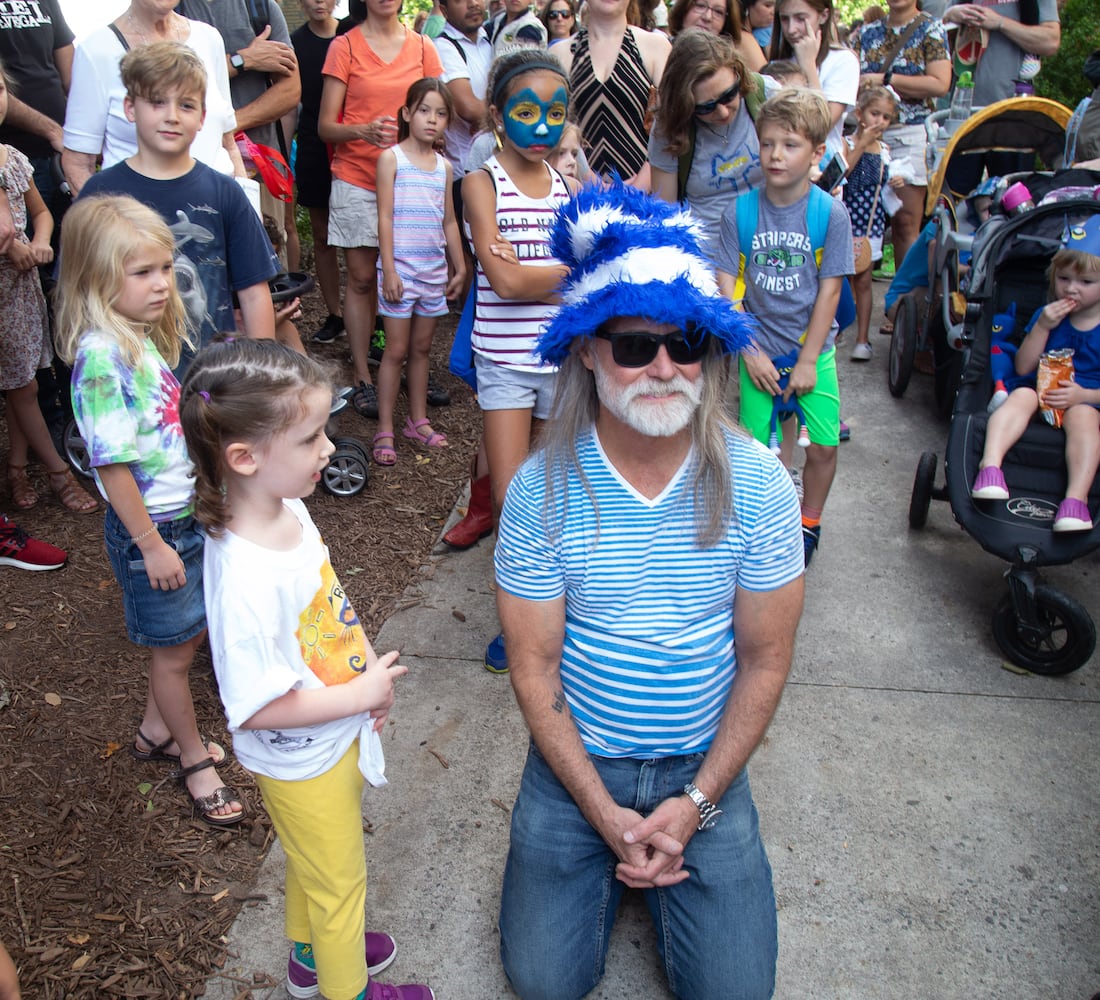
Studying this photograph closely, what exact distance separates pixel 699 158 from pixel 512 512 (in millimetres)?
2463

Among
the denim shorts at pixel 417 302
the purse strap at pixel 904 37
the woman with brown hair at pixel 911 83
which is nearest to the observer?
the denim shorts at pixel 417 302

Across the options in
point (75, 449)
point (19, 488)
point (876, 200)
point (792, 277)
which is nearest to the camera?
point (792, 277)

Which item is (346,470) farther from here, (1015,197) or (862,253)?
(1015,197)

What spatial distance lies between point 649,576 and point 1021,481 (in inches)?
81.3

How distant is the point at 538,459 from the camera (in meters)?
2.21

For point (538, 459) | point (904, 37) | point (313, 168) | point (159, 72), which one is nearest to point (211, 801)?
point (538, 459)

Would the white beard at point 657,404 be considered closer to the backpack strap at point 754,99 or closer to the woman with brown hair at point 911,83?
the backpack strap at point 754,99

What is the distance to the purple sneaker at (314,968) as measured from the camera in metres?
2.13

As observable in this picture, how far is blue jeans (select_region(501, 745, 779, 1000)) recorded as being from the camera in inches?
81.8

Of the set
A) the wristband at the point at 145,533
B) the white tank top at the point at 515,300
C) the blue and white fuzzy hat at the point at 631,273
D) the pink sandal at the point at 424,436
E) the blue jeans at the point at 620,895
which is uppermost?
the blue and white fuzzy hat at the point at 631,273

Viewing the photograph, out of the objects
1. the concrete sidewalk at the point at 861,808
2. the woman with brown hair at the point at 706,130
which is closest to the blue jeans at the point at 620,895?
the concrete sidewalk at the point at 861,808

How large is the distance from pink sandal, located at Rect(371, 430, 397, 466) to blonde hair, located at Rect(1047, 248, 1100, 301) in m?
3.04

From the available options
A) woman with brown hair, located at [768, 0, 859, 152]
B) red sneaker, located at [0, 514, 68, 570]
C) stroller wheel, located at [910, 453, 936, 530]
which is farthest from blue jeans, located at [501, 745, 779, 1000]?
woman with brown hair, located at [768, 0, 859, 152]

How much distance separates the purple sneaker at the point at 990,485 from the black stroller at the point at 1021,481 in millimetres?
33
